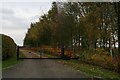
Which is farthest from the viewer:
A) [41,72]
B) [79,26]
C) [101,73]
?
[79,26]

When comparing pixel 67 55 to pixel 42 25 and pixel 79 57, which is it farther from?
pixel 42 25

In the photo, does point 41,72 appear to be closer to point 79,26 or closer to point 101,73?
point 101,73

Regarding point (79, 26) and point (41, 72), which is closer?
point (41, 72)

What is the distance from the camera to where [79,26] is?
104 ft

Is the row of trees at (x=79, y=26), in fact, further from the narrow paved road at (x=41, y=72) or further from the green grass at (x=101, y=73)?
the narrow paved road at (x=41, y=72)

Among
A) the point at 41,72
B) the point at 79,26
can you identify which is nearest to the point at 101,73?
the point at 41,72

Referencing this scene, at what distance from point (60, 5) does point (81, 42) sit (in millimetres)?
5332

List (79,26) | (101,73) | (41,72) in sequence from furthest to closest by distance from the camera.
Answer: (79,26), (41,72), (101,73)

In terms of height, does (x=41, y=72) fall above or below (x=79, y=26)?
below

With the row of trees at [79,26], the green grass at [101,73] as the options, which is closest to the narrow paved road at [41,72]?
the green grass at [101,73]

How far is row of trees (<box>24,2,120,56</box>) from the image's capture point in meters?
23.7

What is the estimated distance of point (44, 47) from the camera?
4231cm

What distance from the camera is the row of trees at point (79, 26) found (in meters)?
23.7

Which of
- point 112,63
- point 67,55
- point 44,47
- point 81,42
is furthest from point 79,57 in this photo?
point 44,47
